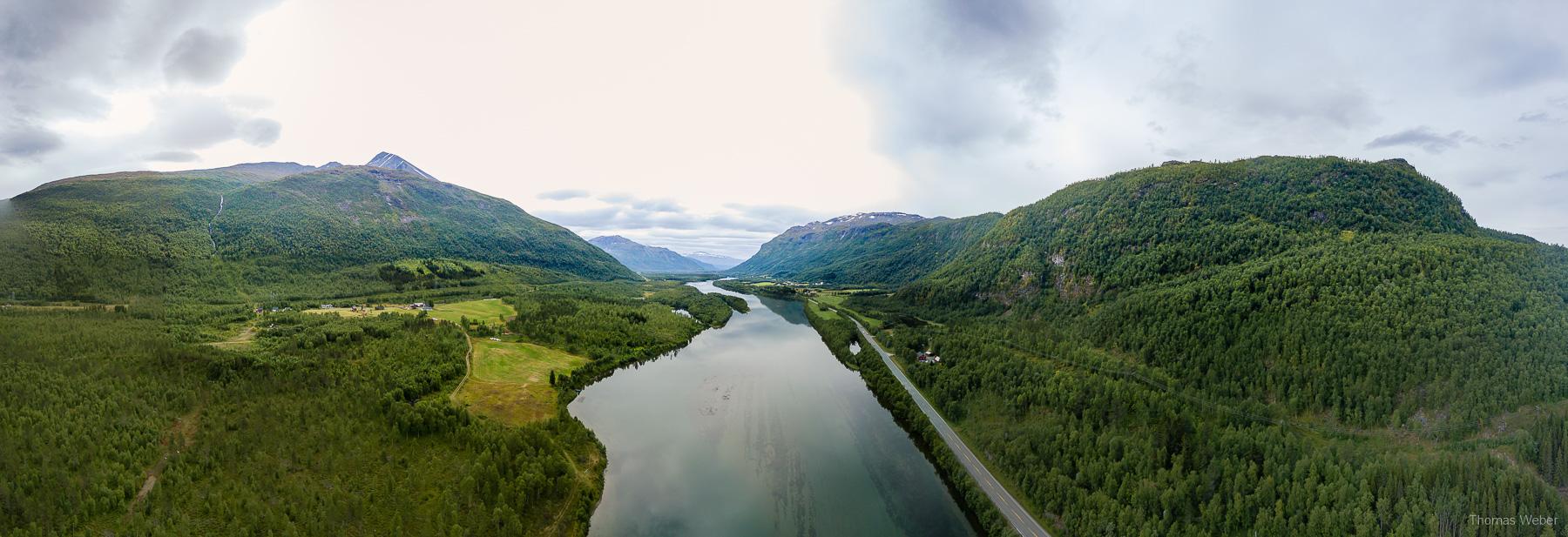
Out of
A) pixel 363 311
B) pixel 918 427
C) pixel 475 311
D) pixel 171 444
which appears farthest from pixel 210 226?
pixel 918 427

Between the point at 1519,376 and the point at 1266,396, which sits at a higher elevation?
the point at 1519,376

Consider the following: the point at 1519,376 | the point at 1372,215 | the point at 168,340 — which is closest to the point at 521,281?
the point at 168,340

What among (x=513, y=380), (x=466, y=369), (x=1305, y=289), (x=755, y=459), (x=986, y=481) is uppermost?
A: (x=1305, y=289)

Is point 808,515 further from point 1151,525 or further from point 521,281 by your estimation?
point 521,281

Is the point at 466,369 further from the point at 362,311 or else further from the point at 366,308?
the point at 366,308

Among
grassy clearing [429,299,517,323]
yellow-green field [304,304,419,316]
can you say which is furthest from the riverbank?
yellow-green field [304,304,419,316]
